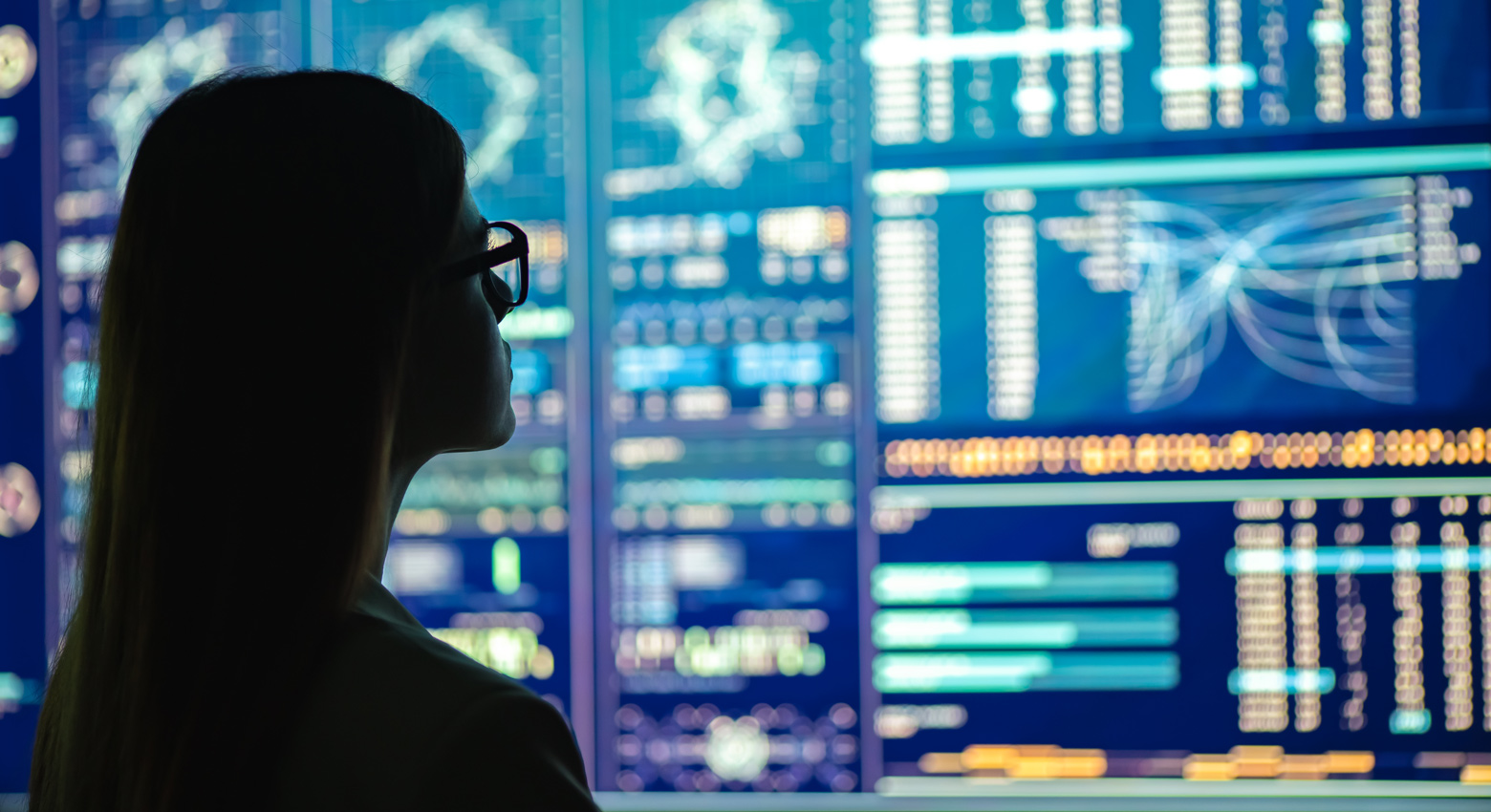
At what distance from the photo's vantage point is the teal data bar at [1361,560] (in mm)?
1399

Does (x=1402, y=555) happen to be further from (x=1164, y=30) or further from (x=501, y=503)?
(x=501, y=503)

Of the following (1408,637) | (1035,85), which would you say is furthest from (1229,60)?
(1408,637)

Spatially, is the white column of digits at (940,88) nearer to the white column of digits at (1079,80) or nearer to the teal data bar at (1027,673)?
the white column of digits at (1079,80)

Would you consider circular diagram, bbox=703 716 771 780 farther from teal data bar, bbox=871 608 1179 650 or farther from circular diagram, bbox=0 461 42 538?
circular diagram, bbox=0 461 42 538

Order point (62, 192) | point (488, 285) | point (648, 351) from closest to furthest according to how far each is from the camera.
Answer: point (488, 285) → point (648, 351) → point (62, 192)

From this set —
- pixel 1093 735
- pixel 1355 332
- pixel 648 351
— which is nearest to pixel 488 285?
pixel 648 351

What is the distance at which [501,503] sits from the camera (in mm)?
1578

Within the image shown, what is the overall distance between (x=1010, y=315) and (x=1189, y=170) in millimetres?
327

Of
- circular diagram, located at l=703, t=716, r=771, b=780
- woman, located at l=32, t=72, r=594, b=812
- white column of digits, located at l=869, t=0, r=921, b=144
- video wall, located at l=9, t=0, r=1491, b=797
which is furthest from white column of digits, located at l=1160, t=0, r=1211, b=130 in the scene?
woman, located at l=32, t=72, r=594, b=812

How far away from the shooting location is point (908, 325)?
1.50 m

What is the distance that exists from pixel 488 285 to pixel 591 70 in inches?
40.1

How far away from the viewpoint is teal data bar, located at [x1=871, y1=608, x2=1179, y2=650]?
144cm

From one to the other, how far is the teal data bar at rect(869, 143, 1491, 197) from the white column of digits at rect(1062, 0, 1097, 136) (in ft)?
0.19

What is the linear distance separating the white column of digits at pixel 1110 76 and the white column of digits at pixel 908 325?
29 centimetres
